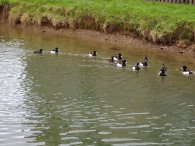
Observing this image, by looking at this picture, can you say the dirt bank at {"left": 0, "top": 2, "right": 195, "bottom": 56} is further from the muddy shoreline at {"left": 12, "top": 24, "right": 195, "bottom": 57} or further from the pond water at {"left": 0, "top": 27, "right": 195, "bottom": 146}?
the pond water at {"left": 0, "top": 27, "right": 195, "bottom": 146}

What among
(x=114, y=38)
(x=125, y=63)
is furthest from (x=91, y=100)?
(x=114, y=38)

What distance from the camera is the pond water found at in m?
19.8

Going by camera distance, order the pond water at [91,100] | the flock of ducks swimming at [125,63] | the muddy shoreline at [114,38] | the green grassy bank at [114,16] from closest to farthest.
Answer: the pond water at [91,100], the flock of ducks swimming at [125,63], the muddy shoreline at [114,38], the green grassy bank at [114,16]

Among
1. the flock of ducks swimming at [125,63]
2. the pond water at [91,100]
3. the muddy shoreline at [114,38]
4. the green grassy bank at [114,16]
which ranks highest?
the green grassy bank at [114,16]

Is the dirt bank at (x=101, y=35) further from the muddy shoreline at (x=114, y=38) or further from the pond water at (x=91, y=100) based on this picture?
the pond water at (x=91, y=100)

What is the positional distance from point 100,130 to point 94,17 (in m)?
26.5

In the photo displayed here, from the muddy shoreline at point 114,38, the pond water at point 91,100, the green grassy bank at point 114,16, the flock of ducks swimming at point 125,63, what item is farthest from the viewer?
the green grassy bank at point 114,16

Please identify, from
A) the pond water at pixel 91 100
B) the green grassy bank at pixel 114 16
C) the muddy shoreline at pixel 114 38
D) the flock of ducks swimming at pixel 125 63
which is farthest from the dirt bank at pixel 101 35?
the flock of ducks swimming at pixel 125 63

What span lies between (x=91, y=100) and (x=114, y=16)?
20.9m

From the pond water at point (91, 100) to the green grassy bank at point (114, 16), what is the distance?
2.54 meters

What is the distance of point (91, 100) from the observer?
2494 centimetres

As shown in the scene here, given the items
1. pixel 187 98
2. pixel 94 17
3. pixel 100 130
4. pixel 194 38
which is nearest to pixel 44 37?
pixel 94 17

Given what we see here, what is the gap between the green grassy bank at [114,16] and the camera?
40.7 m

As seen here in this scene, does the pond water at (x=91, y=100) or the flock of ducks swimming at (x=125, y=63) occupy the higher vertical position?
the flock of ducks swimming at (x=125, y=63)
